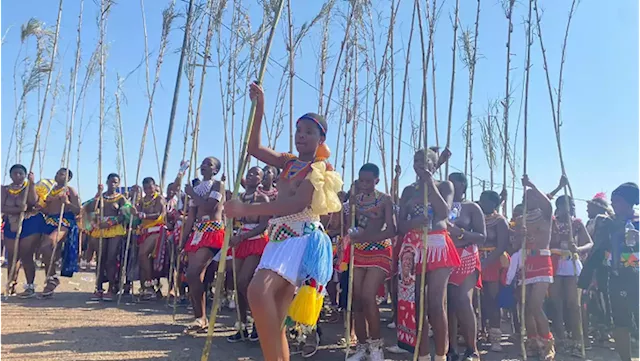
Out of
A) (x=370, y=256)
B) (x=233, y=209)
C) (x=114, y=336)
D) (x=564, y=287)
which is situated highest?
(x=233, y=209)

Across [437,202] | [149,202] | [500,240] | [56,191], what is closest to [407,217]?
[437,202]

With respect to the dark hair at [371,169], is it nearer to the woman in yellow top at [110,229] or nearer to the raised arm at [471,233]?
the raised arm at [471,233]

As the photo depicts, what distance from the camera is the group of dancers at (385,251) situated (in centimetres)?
287

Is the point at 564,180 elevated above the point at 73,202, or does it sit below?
above

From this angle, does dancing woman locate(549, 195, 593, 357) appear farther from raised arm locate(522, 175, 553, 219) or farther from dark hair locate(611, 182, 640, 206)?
dark hair locate(611, 182, 640, 206)

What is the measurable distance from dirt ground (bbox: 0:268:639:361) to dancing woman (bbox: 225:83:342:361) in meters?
1.75

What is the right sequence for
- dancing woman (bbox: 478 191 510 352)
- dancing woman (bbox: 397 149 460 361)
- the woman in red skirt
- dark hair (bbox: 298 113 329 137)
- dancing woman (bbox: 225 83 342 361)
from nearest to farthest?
1. dancing woman (bbox: 225 83 342 361)
2. dark hair (bbox: 298 113 329 137)
3. dancing woman (bbox: 397 149 460 361)
4. the woman in red skirt
5. dancing woman (bbox: 478 191 510 352)

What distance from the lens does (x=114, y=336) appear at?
486 centimetres

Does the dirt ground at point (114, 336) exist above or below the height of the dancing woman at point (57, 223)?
below

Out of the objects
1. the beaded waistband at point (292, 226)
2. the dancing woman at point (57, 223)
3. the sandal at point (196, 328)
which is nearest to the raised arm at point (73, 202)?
the dancing woman at point (57, 223)

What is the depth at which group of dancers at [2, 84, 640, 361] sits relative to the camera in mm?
2871

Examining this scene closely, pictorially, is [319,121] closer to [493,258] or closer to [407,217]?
[407,217]

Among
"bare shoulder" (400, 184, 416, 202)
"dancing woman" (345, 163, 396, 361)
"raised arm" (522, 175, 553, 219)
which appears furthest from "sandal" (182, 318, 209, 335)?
"raised arm" (522, 175, 553, 219)

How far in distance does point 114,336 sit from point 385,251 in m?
2.83
